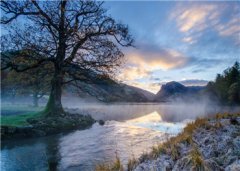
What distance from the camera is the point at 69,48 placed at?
81.4ft

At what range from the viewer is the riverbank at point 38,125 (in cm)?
1736

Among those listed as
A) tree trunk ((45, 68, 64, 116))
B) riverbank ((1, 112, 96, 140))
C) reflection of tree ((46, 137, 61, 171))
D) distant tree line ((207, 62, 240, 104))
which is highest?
distant tree line ((207, 62, 240, 104))

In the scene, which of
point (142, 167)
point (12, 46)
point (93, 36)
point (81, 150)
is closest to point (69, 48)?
point (93, 36)

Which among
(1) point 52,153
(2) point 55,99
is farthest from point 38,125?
(1) point 52,153

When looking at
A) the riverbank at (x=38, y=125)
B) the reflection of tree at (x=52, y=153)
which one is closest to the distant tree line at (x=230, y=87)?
the riverbank at (x=38, y=125)

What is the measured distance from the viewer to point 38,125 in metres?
19.8

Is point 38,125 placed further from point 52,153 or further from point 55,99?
point 52,153

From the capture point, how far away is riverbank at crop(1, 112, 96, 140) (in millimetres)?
17359

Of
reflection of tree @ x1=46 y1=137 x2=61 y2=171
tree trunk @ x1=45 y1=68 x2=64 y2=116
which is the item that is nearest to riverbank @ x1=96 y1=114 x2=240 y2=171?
reflection of tree @ x1=46 y1=137 x2=61 y2=171

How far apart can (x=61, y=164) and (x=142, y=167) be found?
5442 millimetres

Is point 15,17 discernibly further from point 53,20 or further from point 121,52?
point 121,52

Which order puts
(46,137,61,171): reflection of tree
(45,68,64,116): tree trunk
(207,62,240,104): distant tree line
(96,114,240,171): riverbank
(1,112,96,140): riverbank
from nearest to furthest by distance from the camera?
(96,114,240,171): riverbank → (46,137,61,171): reflection of tree → (1,112,96,140): riverbank → (45,68,64,116): tree trunk → (207,62,240,104): distant tree line

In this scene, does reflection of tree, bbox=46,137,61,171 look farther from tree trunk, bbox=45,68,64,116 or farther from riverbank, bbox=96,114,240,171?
tree trunk, bbox=45,68,64,116

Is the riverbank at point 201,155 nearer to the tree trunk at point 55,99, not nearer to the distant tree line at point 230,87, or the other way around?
the tree trunk at point 55,99
